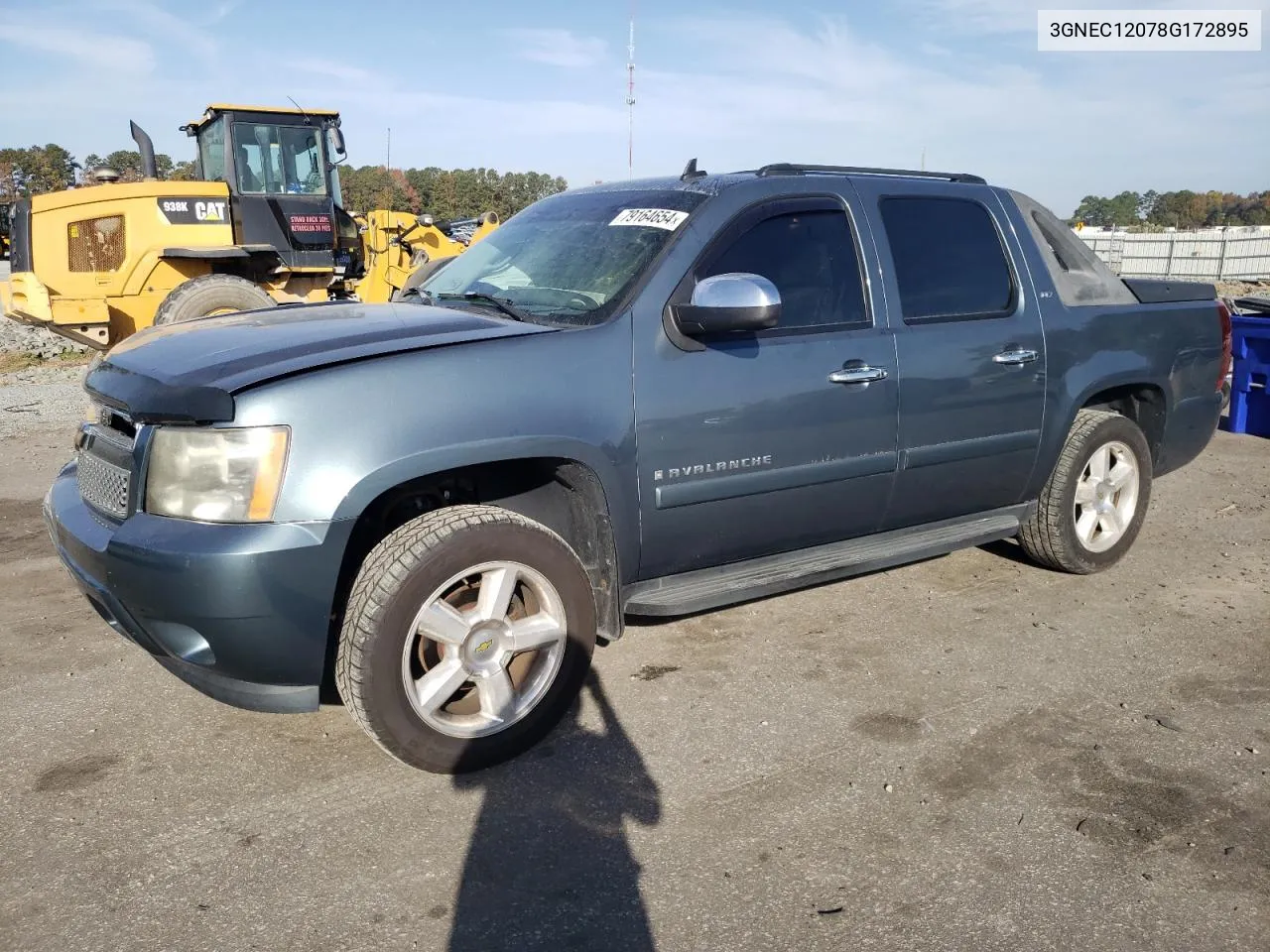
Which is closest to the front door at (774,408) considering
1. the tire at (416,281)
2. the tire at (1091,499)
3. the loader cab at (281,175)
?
the tire at (1091,499)

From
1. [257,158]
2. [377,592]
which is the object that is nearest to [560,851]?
[377,592]

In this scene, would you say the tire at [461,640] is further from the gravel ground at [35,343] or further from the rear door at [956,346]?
the gravel ground at [35,343]

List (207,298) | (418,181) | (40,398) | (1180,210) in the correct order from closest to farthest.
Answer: (207,298)
(40,398)
(418,181)
(1180,210)

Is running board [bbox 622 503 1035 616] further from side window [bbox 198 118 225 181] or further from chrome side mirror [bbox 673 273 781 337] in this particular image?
side window [bbox 198 118 225 181]

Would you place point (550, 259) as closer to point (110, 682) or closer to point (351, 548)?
point (351, 548)

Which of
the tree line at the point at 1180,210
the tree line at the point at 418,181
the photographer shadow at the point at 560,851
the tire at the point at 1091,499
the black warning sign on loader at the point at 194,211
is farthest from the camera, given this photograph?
the tree line at the point at 1180,210

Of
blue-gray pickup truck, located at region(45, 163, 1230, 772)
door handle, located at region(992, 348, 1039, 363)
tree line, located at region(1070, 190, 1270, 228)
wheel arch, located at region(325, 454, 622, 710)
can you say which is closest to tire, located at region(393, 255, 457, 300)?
blue-gray pickup truck, located at region(45, 163, 1230, 772)

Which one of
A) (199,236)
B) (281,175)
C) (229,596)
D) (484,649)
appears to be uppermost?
(281,175)

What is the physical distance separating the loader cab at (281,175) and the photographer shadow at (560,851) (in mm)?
9113

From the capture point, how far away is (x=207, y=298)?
9.70 meters

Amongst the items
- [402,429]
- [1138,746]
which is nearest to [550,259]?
[402,429]

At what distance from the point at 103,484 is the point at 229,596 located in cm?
74

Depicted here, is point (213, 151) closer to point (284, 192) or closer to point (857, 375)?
point (284, 192)

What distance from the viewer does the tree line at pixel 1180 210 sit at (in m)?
74.6
